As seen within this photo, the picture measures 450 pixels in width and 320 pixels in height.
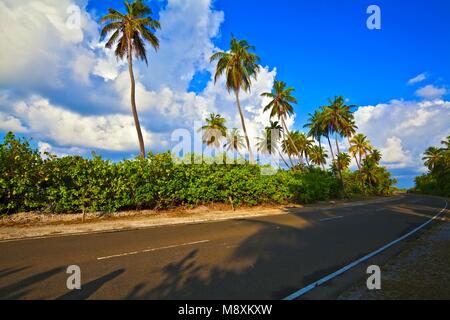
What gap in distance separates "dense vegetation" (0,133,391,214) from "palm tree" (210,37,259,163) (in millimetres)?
10396

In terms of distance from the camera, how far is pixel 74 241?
27.9ft

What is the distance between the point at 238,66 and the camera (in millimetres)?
29281

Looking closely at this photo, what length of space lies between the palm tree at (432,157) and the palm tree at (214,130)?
6413cm

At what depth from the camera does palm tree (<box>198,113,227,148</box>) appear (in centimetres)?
4269

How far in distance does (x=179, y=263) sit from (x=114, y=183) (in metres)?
9.91

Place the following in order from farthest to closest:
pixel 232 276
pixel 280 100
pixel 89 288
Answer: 1. pixel 280 100
2. pixel 232 276
3. pixel 89 288

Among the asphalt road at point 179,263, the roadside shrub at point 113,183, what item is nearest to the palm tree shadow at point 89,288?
the asphalt road at point 179,263

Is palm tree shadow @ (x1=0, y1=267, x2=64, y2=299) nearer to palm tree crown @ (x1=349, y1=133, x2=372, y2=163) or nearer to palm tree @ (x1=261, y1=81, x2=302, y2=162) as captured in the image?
palm tree @ (x1=261, y1=81, x2=302, y2=162)

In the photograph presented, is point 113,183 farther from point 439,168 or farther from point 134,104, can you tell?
point 439,168

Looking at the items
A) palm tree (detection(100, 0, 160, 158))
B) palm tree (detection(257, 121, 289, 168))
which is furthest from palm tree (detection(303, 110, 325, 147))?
palm tree (detection(100, 0, 160, 158))

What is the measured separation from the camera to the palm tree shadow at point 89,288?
3.97 m

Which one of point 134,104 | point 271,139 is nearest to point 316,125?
point 271,139

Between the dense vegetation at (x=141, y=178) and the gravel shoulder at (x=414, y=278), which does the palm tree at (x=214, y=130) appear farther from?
the gravel shoulder at (x=414, y=278)

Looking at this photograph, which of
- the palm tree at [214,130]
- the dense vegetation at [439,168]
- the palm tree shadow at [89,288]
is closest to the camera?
the palm tree shadow at [89,288]
